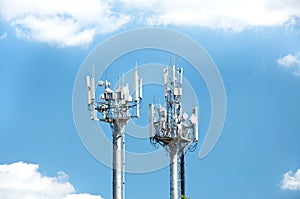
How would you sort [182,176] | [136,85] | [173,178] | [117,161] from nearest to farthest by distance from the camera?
1. [117,161]
2. [136,85]
3. [173,178]
4. [182,176]

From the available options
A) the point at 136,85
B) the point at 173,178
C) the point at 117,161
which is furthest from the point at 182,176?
the point at 136,85

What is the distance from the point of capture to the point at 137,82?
43.2 meters

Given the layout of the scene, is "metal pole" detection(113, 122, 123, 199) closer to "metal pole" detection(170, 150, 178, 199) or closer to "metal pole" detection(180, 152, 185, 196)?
"metal pole" detection(170, 150, 178, 199)

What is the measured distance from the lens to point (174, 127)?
4656 centimetres

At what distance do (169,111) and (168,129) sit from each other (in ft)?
4.77

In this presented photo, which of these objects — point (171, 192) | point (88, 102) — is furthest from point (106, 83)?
point (171, 192)

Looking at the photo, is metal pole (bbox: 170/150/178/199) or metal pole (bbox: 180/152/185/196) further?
metal pole (bbox: 180/152/185/196)

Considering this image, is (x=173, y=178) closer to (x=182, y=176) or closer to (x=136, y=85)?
(x=182, y=176)

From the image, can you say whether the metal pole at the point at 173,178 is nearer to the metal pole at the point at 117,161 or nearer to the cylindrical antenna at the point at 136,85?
the metal pole at the point at 117,161

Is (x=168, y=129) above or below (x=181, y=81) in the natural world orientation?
below

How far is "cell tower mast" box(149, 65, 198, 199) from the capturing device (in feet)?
151

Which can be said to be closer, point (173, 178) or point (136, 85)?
point (136, 85)

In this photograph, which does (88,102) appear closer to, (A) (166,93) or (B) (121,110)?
(B) (121,110)

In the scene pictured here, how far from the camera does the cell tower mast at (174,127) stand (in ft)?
151
